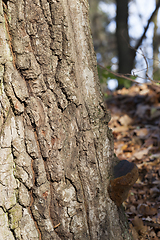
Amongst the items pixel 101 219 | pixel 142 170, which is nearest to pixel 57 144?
pixel 101 219

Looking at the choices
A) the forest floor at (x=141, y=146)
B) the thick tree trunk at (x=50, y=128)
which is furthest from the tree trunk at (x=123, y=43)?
the thick tree trunk at (x=50, y=128)

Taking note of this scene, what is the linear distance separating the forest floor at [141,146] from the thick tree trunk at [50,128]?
64 centimetres

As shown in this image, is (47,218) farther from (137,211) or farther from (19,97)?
(137,211)

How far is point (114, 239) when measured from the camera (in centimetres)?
148

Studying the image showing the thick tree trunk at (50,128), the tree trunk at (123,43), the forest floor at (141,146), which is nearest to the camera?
the thick tree trunk at (50,128)

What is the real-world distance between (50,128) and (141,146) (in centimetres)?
216

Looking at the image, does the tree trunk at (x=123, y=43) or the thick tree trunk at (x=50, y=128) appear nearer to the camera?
the thick tree trunk at (x=50, y=128)

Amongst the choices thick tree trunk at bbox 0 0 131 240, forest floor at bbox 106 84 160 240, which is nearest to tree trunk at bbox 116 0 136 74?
forest floor at bbox 106 84 160 240

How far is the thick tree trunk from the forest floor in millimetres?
640

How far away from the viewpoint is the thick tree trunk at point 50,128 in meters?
1.24

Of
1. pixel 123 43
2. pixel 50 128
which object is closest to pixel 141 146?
pixel 50 128

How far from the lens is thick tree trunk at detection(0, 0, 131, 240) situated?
1.24 metres

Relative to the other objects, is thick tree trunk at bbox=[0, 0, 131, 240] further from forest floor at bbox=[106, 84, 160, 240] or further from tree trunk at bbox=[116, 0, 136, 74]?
tree trunk at bbox=[116, 0, 136, 74]

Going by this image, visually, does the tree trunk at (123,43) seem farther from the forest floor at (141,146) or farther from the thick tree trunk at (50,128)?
the thick tree trunk at (50,128)
